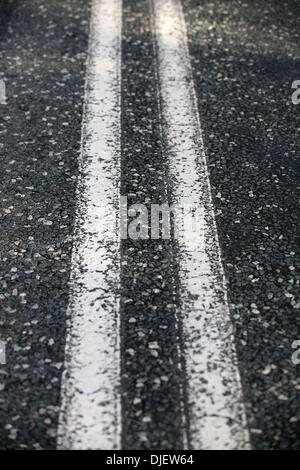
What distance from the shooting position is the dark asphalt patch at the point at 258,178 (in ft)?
6.73

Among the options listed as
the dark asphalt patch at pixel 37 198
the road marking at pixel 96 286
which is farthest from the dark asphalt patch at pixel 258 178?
the dark asphalt patch at pixel 37 198

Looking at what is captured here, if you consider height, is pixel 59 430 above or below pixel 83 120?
below

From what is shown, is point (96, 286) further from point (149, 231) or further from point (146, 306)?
point (149, 231)

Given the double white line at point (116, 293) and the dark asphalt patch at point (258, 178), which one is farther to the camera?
the dark asphalt patch at point (258, 178)

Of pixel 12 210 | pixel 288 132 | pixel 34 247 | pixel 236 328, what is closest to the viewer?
pixel 236 328

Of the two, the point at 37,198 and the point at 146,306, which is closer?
the point at 146,306

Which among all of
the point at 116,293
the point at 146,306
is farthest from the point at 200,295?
the point at 116,293

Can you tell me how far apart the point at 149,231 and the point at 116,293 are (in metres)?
0.41

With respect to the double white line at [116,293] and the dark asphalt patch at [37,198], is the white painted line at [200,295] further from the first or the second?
the dark asphalt patch at [37,198]

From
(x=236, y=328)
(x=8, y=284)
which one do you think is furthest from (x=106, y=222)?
(x=236, y=328)

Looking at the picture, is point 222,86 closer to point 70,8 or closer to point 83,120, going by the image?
point 83,120

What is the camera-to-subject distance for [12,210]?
2.73 meters

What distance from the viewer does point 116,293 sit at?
2.35 m
